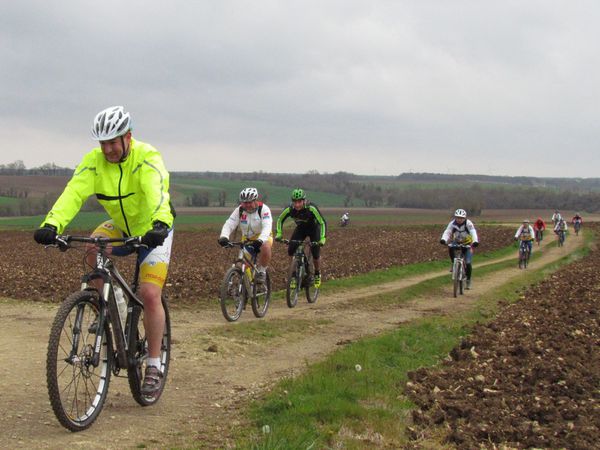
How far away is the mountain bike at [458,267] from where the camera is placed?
18250 mm

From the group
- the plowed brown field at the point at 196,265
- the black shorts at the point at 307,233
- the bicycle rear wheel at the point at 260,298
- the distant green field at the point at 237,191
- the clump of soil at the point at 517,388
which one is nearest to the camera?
the clump of soil at the point at 517,388

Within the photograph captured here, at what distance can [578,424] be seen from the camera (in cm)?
678

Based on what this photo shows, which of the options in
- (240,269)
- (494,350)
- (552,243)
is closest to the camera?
(494,350)

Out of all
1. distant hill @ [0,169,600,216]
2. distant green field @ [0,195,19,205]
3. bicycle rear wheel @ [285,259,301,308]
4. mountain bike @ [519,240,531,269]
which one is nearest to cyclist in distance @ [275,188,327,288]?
bicycle rear wheel @ [285,259,301,308]

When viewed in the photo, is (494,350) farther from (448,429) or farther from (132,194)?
(132,194)

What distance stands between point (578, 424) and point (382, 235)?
48213 mm

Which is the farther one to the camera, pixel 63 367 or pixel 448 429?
pixel 448 429

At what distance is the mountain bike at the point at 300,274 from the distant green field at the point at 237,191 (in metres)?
93.8

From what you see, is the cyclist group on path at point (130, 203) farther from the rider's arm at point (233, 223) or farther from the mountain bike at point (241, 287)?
the rider's arm at point (233, 223)

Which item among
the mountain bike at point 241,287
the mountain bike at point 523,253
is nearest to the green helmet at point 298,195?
the mountain bike at point 241,287

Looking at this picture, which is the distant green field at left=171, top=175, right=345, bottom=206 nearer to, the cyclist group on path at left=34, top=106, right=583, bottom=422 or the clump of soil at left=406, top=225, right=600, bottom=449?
the clump of soil at left=406, top=225, right=600, bottom=449

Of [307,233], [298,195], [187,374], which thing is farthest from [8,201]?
[187,374]

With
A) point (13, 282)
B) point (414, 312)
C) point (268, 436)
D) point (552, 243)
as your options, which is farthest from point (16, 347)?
point (552, 243)

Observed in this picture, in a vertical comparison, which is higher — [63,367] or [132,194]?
[132,194]
